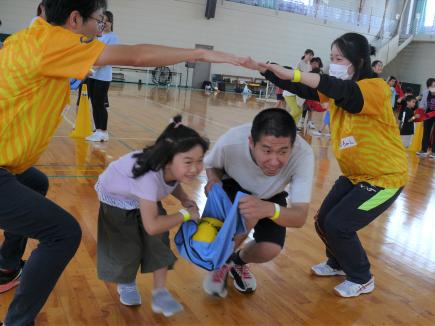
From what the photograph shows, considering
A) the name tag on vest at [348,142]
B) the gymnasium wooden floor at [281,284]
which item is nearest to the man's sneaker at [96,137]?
the gymnasium wooden floor at [281,284]

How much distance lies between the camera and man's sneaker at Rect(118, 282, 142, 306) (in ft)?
7.65

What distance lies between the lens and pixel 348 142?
252cm

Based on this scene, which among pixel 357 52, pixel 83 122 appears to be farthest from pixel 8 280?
pixel 83 122

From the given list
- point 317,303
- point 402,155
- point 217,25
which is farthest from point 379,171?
point 217,25

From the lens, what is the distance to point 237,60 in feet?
6.53

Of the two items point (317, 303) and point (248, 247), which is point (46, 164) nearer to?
point (248, 247)

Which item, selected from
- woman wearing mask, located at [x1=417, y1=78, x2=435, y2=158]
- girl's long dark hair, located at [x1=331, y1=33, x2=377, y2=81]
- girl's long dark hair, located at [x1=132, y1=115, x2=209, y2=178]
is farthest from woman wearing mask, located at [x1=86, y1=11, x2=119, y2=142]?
woman wearing mask, located at [x1=417, y1=78, x2=435, y2=158]

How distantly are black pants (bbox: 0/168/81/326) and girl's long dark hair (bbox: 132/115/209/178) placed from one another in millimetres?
389

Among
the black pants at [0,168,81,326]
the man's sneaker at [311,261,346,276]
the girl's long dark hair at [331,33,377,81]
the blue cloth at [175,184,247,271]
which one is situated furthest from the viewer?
the man's sneaker at [311,261,346,276]

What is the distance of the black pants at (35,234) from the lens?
5.50 feet

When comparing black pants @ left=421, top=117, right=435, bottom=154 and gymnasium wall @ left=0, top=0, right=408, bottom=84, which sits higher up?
gymnasium wall @ left=0, top=0, right=408, bottom=84

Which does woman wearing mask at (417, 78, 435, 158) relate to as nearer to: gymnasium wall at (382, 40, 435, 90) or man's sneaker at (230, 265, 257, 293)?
man's sneaker at (230, 265, 257, 293)

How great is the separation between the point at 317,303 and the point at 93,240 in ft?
4.90

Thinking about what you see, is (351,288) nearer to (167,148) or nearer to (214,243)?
(214,243)
